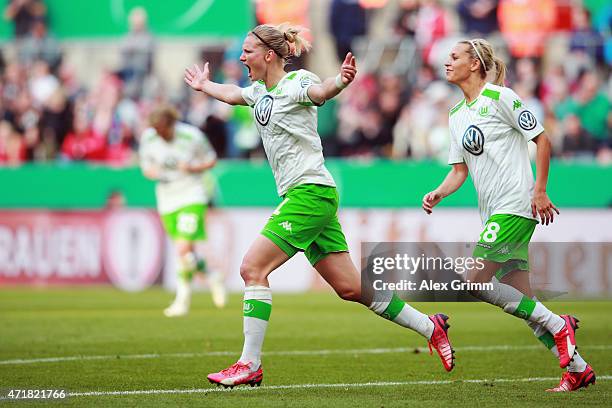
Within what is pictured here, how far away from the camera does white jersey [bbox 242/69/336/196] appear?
8.50 meters

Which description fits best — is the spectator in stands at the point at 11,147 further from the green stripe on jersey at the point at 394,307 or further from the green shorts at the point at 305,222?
the green stripe on jersey at the point at 394,307

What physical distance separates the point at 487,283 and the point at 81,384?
2876 millimetres

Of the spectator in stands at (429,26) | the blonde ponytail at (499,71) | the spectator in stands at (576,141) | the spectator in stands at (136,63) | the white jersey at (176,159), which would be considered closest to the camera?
the blonde ponytail at (499,71)

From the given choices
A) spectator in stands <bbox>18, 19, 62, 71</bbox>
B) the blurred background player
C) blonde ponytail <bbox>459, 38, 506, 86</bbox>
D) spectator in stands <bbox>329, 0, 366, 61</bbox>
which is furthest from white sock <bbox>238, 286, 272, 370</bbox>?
spectator in stands <bbox>18, 19, 62, 71</bbox>

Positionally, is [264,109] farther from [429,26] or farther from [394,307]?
[429,26]

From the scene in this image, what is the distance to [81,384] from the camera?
878 centimetres

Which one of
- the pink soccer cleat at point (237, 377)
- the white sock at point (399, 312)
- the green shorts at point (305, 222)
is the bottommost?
the pink soccer cleat at point (237, 377)

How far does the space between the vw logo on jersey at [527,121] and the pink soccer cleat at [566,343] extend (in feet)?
4.34

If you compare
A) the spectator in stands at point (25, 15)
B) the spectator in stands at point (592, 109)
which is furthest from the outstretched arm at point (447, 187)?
the spectator in stands at point (25, 15)

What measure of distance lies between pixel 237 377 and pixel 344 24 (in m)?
15.2

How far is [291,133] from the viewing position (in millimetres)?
8523

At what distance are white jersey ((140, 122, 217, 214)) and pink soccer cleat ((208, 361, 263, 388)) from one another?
316 inches

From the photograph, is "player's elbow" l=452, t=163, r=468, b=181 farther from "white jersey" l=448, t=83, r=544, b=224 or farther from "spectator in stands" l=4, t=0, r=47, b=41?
"spectator in stands" l=4, t=0, r=47, b=41

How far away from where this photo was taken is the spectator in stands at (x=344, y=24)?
2264 centimetres
